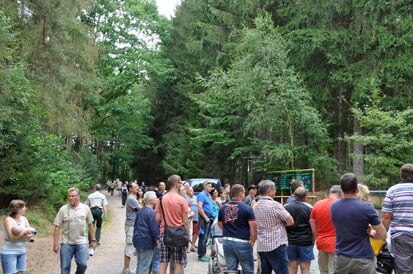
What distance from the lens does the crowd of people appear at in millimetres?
5312

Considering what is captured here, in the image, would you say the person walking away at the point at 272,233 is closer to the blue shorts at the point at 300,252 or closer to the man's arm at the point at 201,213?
the blue shorts at the point at 300,252

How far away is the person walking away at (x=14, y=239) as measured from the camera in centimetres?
752

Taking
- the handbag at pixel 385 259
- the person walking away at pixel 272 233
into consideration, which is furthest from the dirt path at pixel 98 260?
the handbag at pixel 385 259

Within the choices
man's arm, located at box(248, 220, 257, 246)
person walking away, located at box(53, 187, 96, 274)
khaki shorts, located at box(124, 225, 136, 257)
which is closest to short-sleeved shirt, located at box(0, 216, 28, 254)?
person walking away, located at box(53, 187, 96, 274)

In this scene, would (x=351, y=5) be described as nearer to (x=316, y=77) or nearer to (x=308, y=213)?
(x=316, y=77)

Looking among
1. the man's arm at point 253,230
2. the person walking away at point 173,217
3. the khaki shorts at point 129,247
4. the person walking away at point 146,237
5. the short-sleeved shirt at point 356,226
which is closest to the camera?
the short-sleeved shirt at point 356,226

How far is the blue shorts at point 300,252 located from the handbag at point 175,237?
63.2 inches

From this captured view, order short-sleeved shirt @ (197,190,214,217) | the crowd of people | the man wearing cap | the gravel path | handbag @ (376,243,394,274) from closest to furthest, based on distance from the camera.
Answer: the crowd of people < handbag @ (376,243,394,274) < the gravel path < short-sleeved shirt @ (197,190,214,217) < the man wearing cap

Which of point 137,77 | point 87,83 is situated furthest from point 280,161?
point 137,77

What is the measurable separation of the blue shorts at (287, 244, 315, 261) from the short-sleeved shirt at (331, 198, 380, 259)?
2.18 m

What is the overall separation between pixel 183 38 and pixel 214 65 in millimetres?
7524

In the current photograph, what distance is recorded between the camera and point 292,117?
22.4m

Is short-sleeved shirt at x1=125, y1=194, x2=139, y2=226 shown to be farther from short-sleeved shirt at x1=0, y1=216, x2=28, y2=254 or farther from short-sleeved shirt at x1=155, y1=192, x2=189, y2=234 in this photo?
short-sleeved shirt at x1=0, y1=216, x2=28, y2=254

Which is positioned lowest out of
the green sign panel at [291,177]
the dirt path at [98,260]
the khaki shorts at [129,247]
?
the dirt path at [98,260]
